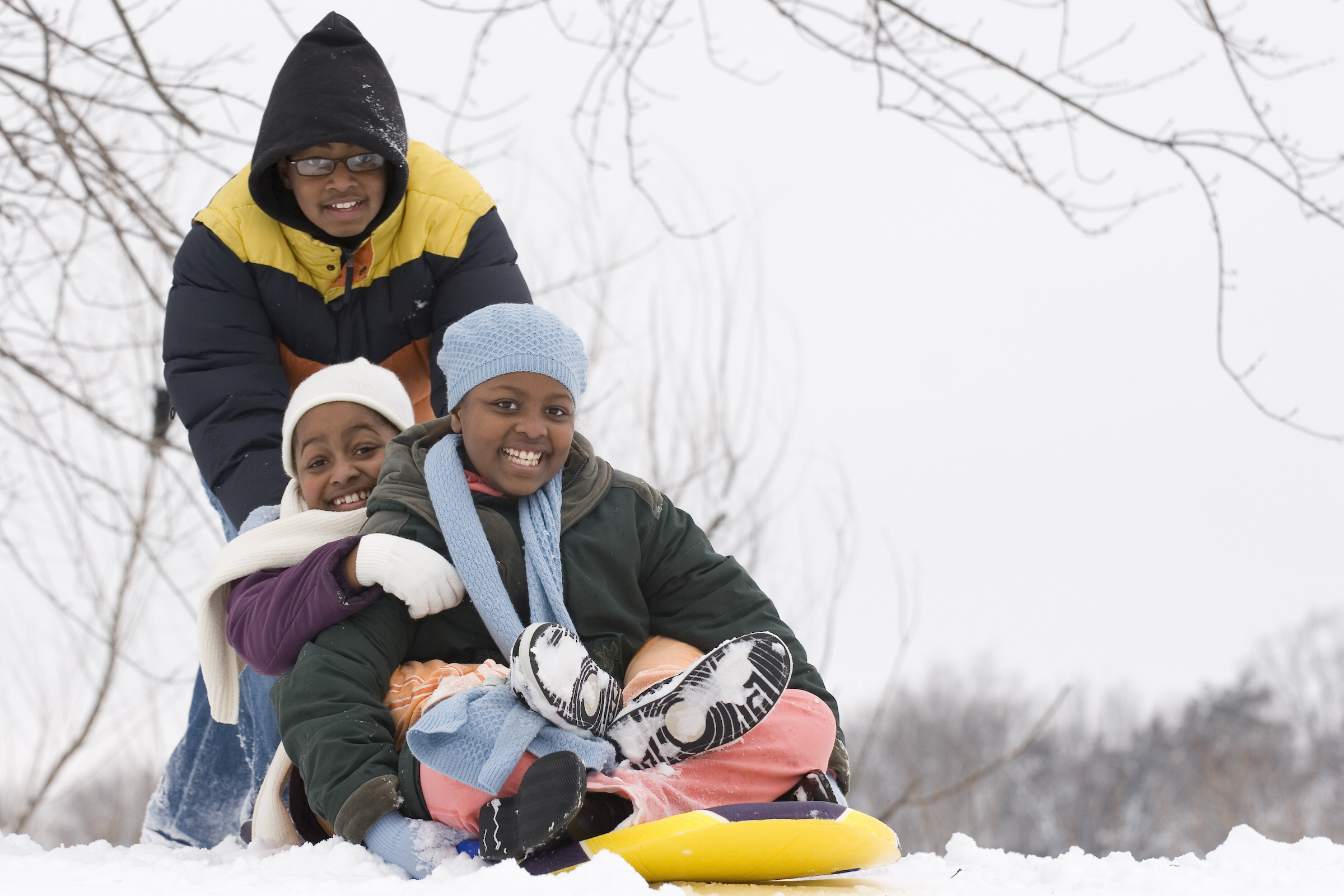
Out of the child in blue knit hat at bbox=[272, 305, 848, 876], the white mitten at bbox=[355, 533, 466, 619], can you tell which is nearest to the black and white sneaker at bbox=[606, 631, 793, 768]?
the child in blue knit hat at bbox=[272, 305, 848, 876]

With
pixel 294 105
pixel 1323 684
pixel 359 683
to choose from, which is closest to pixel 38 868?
pixel 359 683

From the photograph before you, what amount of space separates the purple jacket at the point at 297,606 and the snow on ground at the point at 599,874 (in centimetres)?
33

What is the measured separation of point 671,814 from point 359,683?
552 millimetres

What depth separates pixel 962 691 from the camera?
3425cm

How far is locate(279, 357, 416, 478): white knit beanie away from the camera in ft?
8.20

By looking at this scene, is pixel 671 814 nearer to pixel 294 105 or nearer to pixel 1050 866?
pixel 1050 866

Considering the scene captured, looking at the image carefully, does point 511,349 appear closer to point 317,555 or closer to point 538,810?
point 317,555

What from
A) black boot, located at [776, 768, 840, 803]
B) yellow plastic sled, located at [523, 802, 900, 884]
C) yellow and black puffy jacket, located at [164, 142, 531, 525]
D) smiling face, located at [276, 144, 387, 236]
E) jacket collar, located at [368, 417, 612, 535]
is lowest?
yellow plastic sled, located at [523, 802, 900, 884]

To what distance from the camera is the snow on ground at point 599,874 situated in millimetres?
1582

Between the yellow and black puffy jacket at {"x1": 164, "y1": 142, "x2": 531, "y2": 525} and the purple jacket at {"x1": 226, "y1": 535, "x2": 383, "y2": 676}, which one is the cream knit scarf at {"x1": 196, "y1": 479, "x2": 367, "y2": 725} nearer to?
the purple jacket at {"x1": 226, "y1": 535, "x2": 383, "y2": 676}

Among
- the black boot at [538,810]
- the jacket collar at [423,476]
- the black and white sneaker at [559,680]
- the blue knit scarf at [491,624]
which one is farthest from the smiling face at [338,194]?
the black boot at [538,810]

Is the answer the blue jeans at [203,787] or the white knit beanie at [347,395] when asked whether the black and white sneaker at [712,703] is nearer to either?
the white knit beanie at [347,395]

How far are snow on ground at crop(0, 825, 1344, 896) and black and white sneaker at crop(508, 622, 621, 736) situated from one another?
0.26m

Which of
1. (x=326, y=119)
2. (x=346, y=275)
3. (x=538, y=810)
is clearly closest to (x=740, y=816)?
(x=538, y=810)
